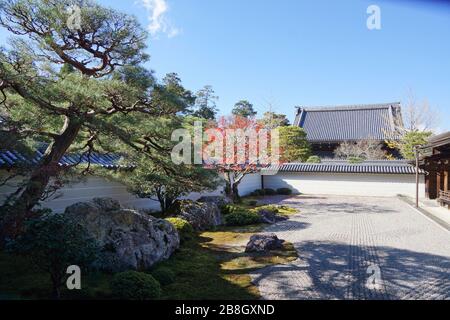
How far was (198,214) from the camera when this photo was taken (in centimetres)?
1180

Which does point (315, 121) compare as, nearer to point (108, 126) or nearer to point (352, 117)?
point (352, 117)

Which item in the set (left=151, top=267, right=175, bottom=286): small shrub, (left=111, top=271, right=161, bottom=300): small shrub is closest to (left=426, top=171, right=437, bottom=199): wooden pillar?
(left=151, top=267, right=175, bottom=286): small shrub

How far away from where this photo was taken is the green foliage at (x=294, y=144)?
26203 millimetres

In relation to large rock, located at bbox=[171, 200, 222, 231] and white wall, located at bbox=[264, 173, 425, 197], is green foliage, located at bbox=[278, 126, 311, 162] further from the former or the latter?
large rock, located at bbox=[171, 200, 222, 231]

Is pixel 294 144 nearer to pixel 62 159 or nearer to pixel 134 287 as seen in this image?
pixel 62 159

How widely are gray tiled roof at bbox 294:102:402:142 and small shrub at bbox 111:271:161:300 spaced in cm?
2739

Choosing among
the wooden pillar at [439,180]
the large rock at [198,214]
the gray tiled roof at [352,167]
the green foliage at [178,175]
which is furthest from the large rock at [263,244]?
the gray tiled roof at [352,167]

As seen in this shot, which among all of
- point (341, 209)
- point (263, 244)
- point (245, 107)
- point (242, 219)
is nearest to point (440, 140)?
point (341, 209)

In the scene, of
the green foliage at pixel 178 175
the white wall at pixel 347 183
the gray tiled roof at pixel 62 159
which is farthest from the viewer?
the white wall at pixel 347 183

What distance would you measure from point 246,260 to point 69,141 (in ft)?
15.3

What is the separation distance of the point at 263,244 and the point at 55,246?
17.0 ft

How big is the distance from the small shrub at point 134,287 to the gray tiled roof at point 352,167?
2107 cm

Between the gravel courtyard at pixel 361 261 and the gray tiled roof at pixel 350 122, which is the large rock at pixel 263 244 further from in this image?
the gray tiled roof at pixel 350 122

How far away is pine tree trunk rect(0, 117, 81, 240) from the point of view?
16.5 ft
